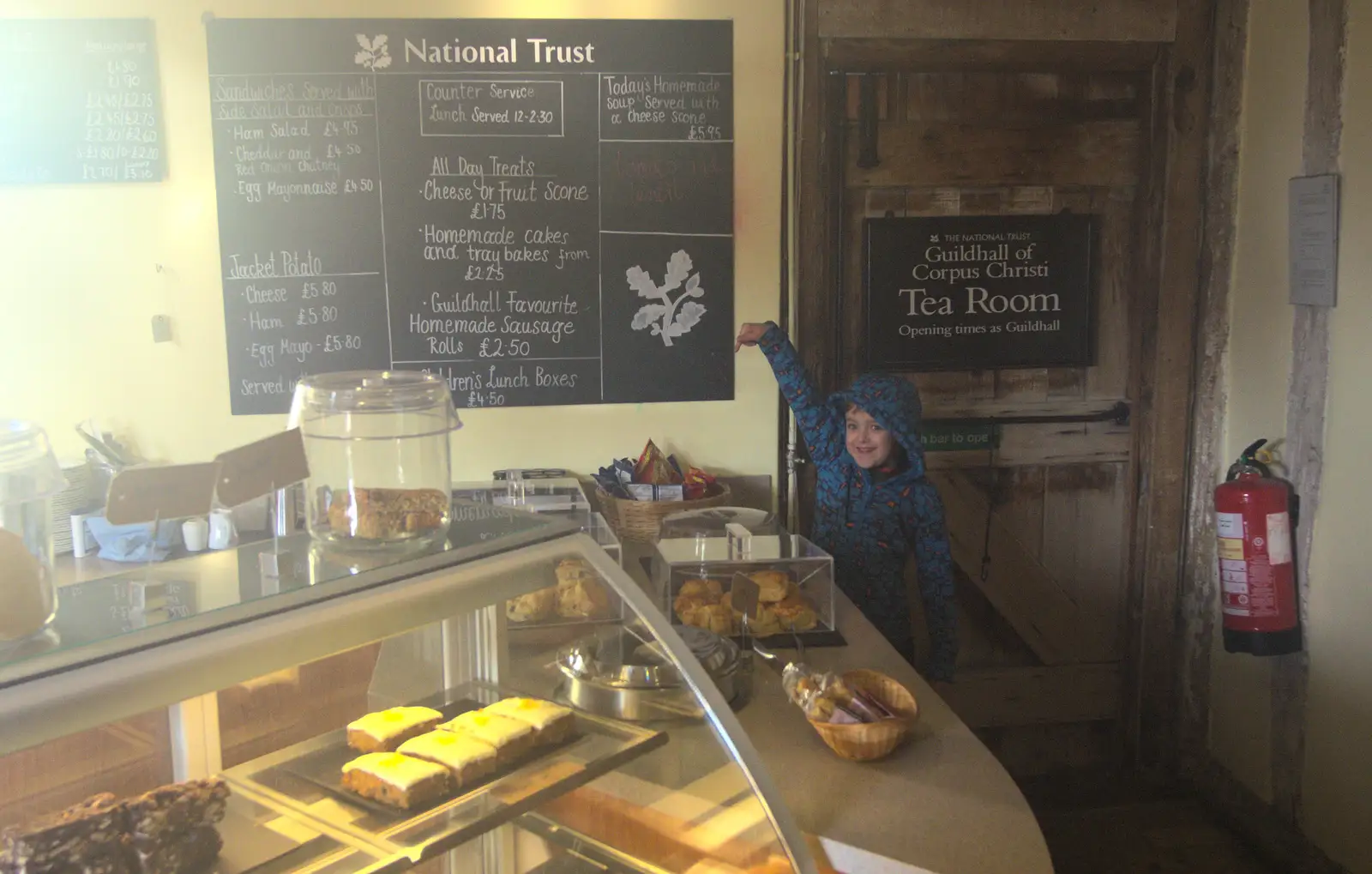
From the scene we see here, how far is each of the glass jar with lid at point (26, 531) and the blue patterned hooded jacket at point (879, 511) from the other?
2.20 metres

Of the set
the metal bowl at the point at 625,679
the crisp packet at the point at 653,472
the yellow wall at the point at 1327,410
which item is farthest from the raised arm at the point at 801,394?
the metal bowl at the point at 625,679

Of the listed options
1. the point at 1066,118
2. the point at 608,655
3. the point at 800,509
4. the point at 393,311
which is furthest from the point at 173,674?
the point at 1066,118

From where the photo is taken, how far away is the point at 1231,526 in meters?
3.23

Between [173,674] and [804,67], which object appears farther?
[804,67]

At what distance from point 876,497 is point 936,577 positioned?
26 cm

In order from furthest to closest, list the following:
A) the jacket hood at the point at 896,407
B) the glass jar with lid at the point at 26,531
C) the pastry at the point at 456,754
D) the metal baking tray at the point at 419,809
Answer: the jacket hood at the point at 896,407
the pastry at the point at 456,754
the metal baking tray at the point at 419,809
the glass jar with lid at the point at 26,531

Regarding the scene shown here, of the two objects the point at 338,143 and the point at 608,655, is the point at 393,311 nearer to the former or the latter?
the point at 338,143

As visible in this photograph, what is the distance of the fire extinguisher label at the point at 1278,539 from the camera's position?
318cm

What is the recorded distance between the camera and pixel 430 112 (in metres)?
3.25

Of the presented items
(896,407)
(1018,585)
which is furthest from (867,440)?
(1018,585)

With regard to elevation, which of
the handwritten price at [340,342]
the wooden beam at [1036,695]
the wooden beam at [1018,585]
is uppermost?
the handwritten price at [340,342]

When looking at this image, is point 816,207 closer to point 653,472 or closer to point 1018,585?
point 653,472

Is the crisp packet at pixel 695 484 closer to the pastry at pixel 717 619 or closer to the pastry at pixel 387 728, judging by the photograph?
the pastry at pixel 717 619

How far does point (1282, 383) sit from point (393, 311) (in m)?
2.63
